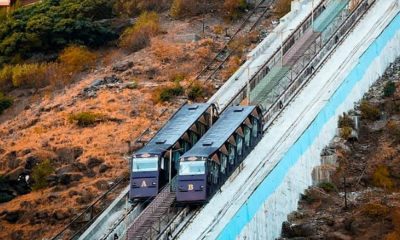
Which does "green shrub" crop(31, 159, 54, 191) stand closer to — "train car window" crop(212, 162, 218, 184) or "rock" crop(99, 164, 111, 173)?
"rock" crop(99, 164, 111, 173)

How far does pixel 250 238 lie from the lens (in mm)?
48438

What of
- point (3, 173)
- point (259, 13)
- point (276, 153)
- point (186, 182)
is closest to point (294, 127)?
point (276, 153)

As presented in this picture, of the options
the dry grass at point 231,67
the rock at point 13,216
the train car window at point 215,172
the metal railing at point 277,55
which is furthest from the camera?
the dry grass at point 231,67

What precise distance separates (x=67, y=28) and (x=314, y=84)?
19.9m

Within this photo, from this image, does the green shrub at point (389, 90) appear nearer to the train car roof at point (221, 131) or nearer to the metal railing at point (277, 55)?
the metal railing at point (277, 55)

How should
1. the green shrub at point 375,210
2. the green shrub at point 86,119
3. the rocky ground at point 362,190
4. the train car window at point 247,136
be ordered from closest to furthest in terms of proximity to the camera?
the rocky ground at point 362,190
the green shrub at point 375,210
the train car window at point 247,136
the green shrub at point 86,119

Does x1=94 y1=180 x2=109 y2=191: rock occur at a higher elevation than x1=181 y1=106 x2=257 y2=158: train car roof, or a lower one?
lower

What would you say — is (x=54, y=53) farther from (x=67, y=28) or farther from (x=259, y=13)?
(x=259, y=13)

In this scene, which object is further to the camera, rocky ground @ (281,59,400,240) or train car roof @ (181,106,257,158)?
train car roof @ (181,106,257,158)

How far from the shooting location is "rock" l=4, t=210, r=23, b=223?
179 feet

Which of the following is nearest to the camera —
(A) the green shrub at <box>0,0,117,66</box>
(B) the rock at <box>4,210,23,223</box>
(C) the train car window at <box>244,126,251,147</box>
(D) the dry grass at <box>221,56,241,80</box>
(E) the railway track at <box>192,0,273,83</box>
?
(C) the train car window at <box>244,126,251,147</box>

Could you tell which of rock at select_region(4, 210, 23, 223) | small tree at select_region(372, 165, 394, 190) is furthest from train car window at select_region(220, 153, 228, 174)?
rock at select_region(4, 210, 23, 223)

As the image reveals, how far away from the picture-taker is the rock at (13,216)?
54.6 m

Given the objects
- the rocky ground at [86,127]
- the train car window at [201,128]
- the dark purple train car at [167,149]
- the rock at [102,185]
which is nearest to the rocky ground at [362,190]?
the dark purple train car at [167,149]
